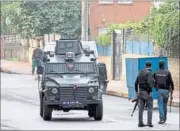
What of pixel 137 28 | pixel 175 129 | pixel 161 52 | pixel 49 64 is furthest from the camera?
pixel 137 28

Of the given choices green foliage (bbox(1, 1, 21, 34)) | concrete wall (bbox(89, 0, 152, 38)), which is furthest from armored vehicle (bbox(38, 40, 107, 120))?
concrete wall (bbox(89, 0, 152, 38))

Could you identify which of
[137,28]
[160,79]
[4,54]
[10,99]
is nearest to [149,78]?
[160,79]

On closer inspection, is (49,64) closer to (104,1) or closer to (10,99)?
(10,99)

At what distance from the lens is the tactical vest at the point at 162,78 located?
19453mm

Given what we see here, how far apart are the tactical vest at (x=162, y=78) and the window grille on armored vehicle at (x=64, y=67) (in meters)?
2.13

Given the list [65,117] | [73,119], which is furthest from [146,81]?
[65,117]

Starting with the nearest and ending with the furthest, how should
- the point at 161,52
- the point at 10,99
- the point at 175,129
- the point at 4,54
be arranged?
the point at 175,129 → the point at 10,99 → the point at 161,52 → the point at 4,54

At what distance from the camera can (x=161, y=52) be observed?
33250mm

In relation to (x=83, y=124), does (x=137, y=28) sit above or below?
above

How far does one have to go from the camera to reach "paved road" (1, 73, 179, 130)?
18.4 meters

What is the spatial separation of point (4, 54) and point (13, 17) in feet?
20.0

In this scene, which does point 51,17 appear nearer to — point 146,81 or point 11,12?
point 11,12

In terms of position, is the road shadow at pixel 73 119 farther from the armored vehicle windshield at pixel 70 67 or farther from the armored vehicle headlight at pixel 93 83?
the armored vehicle windshield at pixel 70 67

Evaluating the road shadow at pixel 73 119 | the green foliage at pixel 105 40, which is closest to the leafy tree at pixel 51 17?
the green foliage at pixel 105 40
